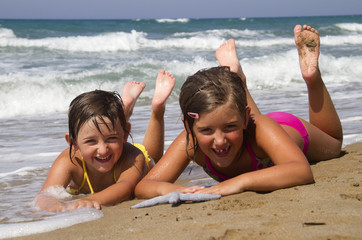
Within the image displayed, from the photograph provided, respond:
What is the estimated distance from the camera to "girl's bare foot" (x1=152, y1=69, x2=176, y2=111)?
4.40 meters

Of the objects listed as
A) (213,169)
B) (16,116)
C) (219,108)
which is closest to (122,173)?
(213,169)

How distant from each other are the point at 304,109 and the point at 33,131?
3.82 meters

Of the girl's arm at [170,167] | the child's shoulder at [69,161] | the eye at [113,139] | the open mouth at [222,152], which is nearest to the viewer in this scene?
the open mouth at [222,152]

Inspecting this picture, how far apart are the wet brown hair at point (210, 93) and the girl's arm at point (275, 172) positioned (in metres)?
0.28

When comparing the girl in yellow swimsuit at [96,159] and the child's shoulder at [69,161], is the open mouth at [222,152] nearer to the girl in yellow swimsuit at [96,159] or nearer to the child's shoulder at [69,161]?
the girl in yellow swimsuit at [96,159]

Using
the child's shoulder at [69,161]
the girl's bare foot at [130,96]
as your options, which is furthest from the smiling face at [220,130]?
the girl's bare foot at [130,96]

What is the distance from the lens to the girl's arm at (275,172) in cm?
295

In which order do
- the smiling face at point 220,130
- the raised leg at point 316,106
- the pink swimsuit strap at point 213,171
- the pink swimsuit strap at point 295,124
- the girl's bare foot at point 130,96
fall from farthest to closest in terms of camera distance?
1. the girl's bare foot at point 130,96
2. the raised leg at point 316,106
3. the pink swimsuit strap at point 295,124
4. the pink swimsuit strap at point 213,171
5. the smiling face at point 220,130

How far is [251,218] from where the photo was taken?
240 cm

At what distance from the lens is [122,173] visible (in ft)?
12.4

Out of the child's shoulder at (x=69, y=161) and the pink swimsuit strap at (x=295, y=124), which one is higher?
the pink swimsuit strap at (x=295, y=124)

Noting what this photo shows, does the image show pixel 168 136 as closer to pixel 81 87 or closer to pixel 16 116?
pixel 16 116

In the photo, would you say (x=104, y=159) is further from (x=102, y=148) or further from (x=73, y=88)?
(x=73, y=88)

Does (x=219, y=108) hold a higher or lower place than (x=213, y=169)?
higher
